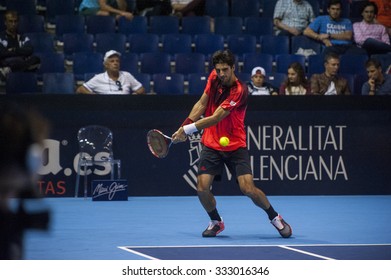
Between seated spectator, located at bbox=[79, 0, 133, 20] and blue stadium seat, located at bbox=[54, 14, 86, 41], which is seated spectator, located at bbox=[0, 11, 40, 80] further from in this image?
seated spectator, located at bbox=[79, 0, 133, 20]

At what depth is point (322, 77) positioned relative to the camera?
531 inches

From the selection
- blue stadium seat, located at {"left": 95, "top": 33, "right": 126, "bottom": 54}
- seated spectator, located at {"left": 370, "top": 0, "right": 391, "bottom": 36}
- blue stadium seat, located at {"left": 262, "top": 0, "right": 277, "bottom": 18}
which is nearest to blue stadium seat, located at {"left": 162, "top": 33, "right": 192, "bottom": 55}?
blue stadium seat, located at {"left": 95, "top": 33, "right": 126, "bottom": 54}

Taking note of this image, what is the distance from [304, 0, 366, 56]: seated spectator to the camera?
15.0 meters

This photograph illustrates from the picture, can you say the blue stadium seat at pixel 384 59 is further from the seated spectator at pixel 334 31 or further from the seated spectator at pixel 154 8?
the seated spectator at pixel 154 8

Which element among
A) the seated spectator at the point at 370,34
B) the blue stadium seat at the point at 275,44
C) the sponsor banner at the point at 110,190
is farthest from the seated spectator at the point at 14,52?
the seated spectator at the point at 370,34

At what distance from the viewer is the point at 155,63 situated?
1425 cm

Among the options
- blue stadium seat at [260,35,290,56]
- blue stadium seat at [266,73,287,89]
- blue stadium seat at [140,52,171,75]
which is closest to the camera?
blue stadium seat at [266,73,287,89]

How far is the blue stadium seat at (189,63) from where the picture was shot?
1423 centimetres

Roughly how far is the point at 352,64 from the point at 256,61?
5.37ft

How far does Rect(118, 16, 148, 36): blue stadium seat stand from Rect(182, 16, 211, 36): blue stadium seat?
0.70 m

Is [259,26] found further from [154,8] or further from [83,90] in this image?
[83,90]

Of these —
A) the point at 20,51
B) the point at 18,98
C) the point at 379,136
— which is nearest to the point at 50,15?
the point at 20,51

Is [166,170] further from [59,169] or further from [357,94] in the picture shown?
[357,94]

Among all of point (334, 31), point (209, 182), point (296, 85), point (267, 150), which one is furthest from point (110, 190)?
point (334, 31)
